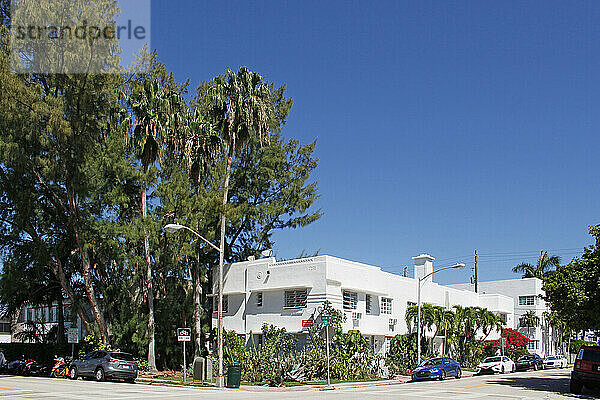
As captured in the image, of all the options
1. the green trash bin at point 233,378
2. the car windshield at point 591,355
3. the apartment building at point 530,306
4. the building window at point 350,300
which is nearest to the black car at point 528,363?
the apartment building at point 530,306

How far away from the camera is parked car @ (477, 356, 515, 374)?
4534cm

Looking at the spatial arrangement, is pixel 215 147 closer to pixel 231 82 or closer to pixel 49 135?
pixel 231 82

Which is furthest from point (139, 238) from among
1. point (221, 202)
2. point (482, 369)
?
point (482, 369)

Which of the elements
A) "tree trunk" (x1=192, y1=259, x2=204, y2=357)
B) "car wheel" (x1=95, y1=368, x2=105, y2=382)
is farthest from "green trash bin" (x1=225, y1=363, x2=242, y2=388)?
"tree trunk" (x1=192, y1=259, x2=204, y2=357)

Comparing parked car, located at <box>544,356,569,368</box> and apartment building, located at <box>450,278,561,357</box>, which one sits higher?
apartment building, located at <box>450,278,561,357</box>

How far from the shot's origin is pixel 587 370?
2542cm

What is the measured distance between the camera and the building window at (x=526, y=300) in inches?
2665

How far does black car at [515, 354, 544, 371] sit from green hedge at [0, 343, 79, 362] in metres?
34.3

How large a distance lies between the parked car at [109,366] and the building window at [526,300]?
159 feet

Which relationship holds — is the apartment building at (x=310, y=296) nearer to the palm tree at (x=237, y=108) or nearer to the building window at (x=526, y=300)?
the palm tree at (x=237, y=108)

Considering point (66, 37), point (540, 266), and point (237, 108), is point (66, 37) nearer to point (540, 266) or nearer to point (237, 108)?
point (237, 108)

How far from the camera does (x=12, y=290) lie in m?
37.4

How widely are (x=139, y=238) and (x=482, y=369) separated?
2570cm

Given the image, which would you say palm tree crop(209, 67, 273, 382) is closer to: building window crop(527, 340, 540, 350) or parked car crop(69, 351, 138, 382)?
parked car crop(69, 351, 138, 382)
